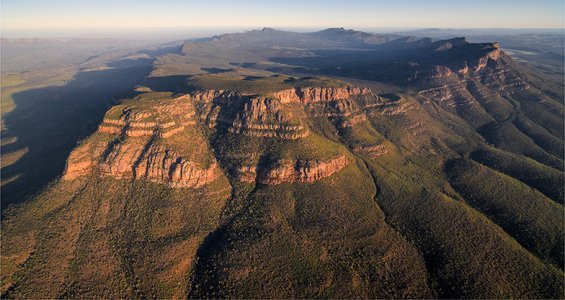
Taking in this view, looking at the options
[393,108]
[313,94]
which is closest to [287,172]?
[313,94]

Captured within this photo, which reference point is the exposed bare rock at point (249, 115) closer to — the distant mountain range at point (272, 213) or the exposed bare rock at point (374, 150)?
the distant mountain range at point (272, 213)

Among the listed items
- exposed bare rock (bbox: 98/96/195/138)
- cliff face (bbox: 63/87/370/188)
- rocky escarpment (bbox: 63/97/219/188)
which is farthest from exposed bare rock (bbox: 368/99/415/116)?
exposed bare rock (bbox: 98/96/195/138)

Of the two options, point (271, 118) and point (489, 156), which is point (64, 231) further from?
point (489, 156)

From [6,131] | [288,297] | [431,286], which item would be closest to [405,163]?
[431,286]

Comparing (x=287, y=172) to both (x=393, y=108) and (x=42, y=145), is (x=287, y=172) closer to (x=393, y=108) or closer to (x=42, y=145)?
(x=393, y=108)

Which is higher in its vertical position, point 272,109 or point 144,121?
point 144,121
